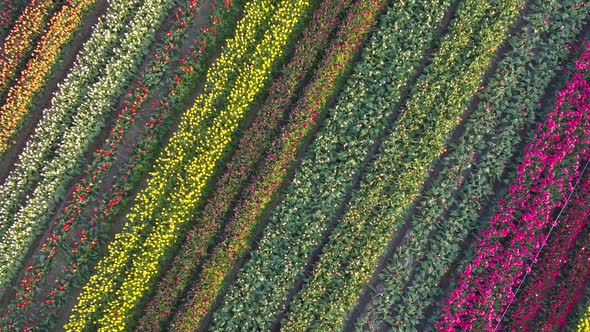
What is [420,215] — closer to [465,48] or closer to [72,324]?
[465,48]

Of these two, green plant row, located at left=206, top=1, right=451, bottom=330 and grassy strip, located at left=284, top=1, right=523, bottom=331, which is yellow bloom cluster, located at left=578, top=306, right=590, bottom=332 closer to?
grassy strip, located at left=284, top=1, right=523, bottom=331

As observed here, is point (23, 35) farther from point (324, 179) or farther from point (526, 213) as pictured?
point (526, 213)

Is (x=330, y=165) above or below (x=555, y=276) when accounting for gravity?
below

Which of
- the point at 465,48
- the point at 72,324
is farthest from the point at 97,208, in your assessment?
the point at 465,48

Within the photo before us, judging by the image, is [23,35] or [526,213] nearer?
[526,213]

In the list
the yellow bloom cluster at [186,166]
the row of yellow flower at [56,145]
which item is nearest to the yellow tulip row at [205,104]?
the yellow bloom cluster at [186,166]

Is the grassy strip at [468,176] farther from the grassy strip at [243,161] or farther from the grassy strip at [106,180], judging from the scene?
the grassy strip at [106,180]

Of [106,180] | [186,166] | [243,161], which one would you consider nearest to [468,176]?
[243,161]
